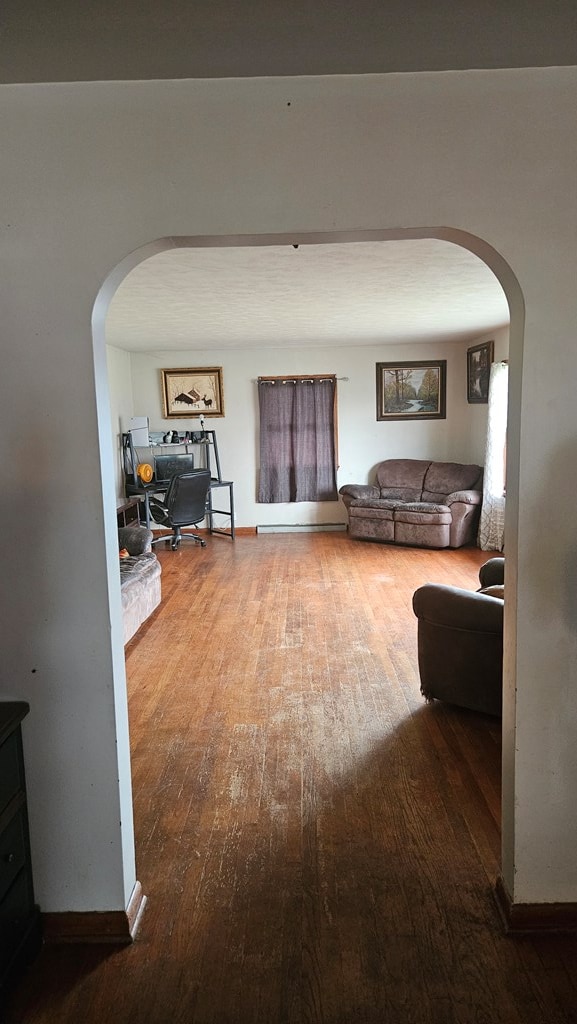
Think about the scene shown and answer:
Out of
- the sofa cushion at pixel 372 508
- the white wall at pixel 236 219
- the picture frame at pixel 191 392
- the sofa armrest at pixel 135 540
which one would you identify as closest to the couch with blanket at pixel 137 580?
the sofa armrest at pixel 135 540

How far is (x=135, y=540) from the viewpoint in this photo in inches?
237

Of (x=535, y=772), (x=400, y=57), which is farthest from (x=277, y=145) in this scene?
(x=535, y=772)

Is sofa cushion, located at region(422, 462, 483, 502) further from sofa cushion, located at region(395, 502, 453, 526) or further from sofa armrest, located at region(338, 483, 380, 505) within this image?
sofa armrest, located at region(338, 483, 380, 505)

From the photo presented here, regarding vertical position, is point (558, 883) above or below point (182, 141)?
below

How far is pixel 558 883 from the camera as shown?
2008 millimetres

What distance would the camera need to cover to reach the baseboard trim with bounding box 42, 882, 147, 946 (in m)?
2.02

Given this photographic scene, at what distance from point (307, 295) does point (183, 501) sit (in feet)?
11.1

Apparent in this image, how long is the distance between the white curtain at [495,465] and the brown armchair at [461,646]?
378 cm

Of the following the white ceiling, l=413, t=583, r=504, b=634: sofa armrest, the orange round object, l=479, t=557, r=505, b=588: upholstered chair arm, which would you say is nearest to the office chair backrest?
the orange round object

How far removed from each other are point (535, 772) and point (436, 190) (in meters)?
1.65

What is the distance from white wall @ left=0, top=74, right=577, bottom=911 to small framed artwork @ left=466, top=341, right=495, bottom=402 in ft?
19.2

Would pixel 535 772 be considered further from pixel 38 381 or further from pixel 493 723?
pixel 38 381

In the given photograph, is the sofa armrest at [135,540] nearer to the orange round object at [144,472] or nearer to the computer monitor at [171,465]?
the orange round object at [144,472]

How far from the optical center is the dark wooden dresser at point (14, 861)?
1.77 metres
